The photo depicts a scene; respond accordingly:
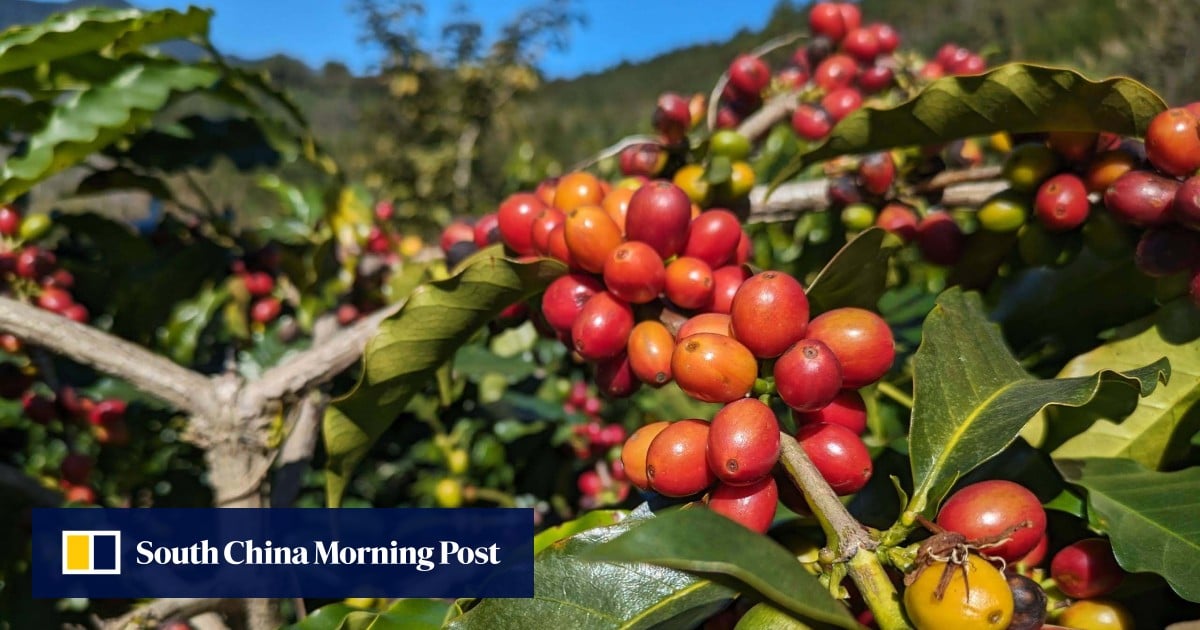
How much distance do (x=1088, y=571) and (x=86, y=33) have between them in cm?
207

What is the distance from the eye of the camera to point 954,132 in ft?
3.85

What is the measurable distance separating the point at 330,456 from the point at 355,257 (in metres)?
1.02

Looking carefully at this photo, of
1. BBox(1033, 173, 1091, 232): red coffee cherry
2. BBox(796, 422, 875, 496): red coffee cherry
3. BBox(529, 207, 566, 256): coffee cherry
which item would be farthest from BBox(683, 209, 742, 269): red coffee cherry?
BBox(1033, 173, 1091, 232): red coffee cherry

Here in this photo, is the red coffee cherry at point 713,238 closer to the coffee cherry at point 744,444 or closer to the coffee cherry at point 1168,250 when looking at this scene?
the coffee cherry at point 744,444

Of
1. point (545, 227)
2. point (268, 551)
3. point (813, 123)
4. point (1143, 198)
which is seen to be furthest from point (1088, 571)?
point (268, 551)

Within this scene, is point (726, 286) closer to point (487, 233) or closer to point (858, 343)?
point (858, 343)

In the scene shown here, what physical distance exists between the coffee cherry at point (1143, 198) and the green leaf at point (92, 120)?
1.86m

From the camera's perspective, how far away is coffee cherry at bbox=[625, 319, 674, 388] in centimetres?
102

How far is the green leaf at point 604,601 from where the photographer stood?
769mm

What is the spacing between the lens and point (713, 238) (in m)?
1.12

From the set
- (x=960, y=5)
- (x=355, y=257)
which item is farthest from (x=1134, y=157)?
(x=960, y=5)

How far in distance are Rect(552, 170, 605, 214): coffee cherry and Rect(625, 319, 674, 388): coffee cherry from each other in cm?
29

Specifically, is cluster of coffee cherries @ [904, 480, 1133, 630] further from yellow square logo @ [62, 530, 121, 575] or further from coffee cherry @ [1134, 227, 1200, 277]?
yellow square logo @ [62, 530, 121, 575]

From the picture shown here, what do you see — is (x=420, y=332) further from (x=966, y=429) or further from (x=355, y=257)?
(x=355, y=257)
